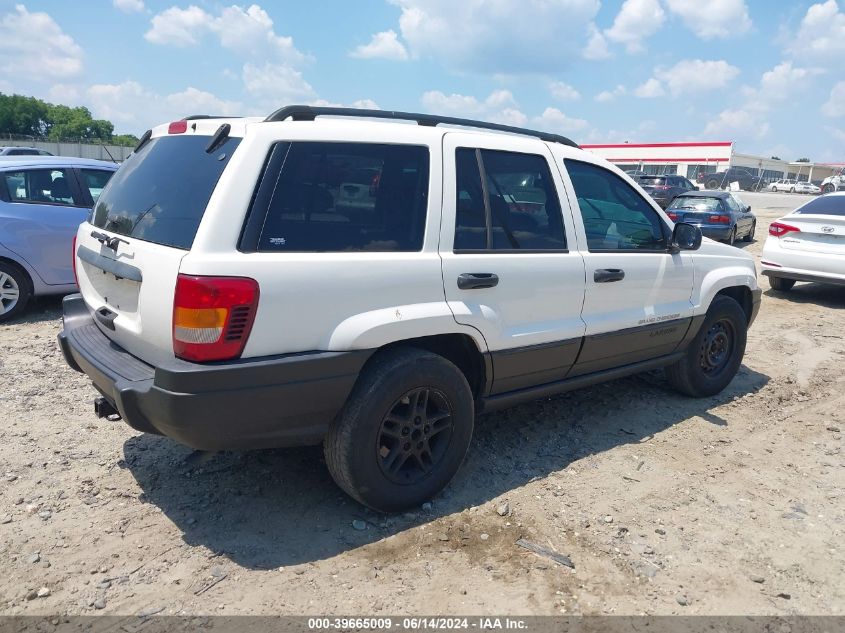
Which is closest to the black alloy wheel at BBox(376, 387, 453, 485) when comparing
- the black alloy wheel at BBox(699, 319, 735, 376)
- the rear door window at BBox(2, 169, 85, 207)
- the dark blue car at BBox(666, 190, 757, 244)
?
the black alloy wheel at BBox(699, 319, 735, 376)

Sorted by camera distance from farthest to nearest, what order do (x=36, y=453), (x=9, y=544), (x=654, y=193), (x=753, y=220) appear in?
(x=654, y=193), (x=753, y=220), (x=36, y=453), (x=9, y=544)

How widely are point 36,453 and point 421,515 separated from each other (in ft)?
7.92

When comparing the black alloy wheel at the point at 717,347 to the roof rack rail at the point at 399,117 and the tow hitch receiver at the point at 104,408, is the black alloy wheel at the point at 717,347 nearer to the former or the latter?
the roof rack rail at the point at 399,117

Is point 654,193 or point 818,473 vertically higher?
point 654,193

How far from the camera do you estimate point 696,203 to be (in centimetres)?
1520

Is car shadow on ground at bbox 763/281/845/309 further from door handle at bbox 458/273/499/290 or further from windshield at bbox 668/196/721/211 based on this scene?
door handle at bbox 458/273/499/290

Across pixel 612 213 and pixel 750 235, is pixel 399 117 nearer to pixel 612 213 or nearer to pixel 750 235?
pixel 612 213

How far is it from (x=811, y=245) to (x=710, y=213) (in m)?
6.08

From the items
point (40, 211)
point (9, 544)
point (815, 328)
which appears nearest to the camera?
point (9, 544)

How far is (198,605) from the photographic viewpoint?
2.62 meters

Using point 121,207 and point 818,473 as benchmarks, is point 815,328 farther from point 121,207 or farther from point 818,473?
point 121,207

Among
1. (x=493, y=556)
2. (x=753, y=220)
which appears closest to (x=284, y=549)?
(x=493, y=556)

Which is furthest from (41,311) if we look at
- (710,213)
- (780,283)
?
(710,213)

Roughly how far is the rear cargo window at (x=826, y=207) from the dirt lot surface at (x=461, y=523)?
550 cm
